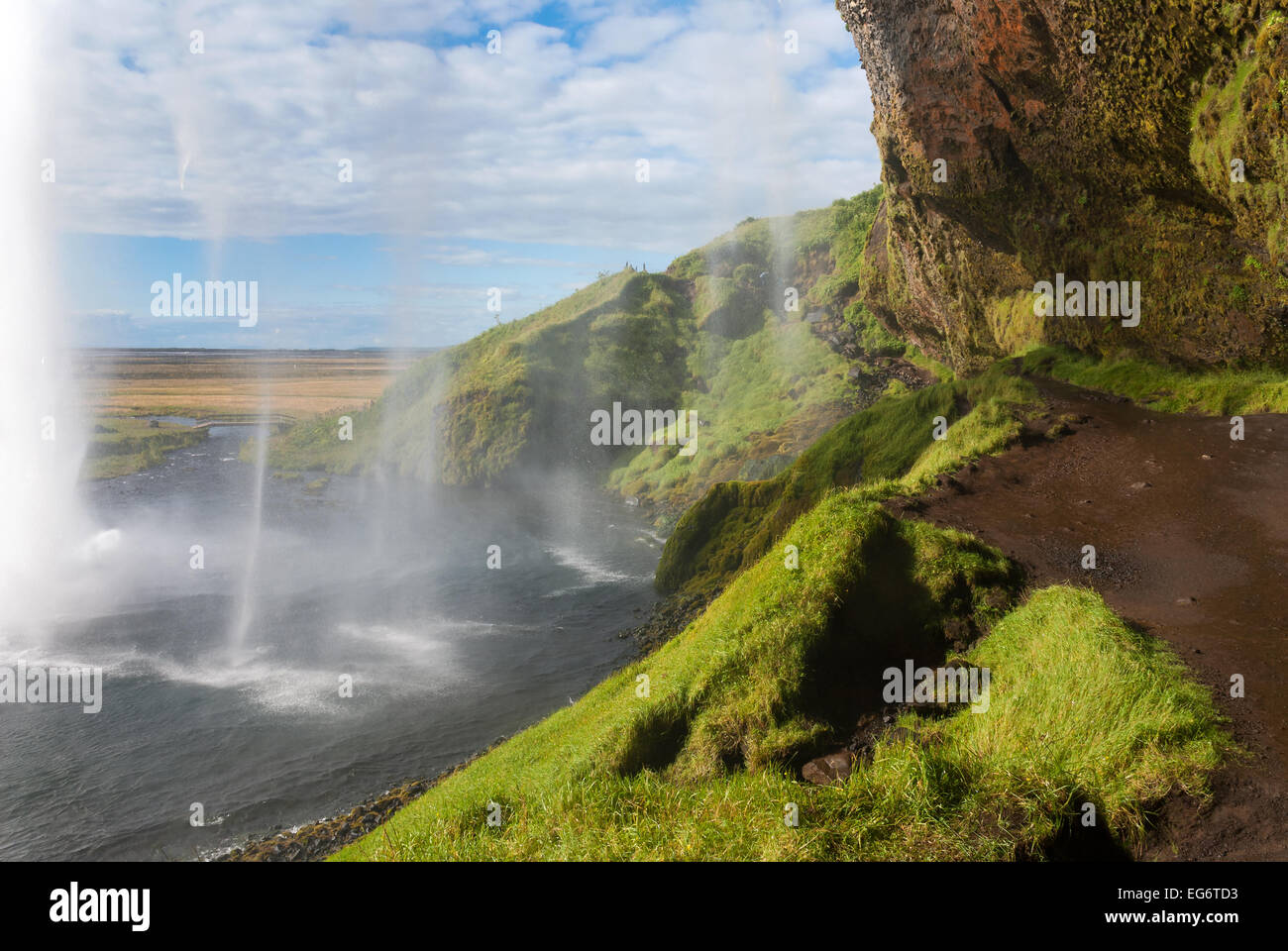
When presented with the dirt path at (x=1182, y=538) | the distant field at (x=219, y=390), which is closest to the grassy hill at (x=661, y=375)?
the distant field at (x=219, y=390)

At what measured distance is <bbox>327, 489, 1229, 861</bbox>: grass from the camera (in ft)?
22.7

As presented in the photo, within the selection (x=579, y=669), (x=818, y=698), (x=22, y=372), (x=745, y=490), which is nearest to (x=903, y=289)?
(x=745, y=490)

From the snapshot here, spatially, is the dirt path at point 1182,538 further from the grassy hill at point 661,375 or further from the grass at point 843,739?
the grassy hill at point 661,375

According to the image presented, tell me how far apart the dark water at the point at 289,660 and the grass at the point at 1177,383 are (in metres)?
14.0

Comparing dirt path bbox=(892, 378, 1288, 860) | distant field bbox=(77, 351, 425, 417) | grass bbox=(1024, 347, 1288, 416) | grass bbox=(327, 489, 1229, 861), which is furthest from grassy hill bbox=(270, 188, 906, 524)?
grass bbox=(327, 489, 1229, 861)

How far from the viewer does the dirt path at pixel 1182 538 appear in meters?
6.64

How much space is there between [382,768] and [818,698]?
9.84 metres

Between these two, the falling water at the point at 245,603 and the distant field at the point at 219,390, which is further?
the distant field at the point at 219,390

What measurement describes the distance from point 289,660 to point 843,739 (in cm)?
1672

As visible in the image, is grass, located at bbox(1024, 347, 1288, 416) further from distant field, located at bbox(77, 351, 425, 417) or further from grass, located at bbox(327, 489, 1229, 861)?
distant field, located at bbox(77, 351, 425, 417)

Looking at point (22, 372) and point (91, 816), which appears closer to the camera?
point (91, 816)

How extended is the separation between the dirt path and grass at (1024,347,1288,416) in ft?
1.64

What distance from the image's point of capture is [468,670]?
66.1 feet

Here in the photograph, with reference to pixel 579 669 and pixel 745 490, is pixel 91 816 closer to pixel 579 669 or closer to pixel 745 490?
pixel 579 669
